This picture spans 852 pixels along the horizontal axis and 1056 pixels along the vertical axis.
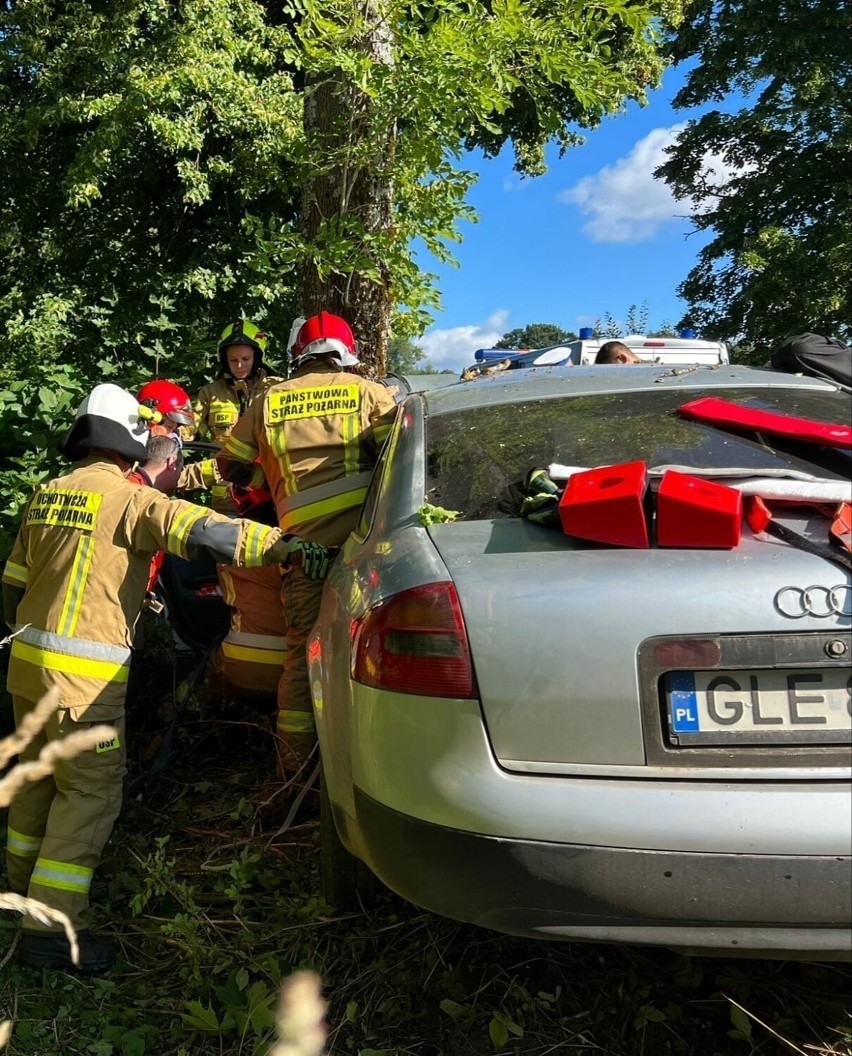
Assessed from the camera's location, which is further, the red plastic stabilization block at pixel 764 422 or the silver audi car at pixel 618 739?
the red plastic stabilization block at pixel 764 422

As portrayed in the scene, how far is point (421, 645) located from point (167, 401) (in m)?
3.57

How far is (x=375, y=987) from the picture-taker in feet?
7.86

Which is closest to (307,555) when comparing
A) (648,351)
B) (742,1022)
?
(742,1022)

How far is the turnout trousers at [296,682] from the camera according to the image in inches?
134

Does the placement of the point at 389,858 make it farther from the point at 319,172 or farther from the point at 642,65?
the point at 642,65

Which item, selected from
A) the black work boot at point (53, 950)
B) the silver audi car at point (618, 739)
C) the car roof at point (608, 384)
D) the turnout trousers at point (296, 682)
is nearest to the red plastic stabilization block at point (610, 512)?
the silver audi car at point (618, 739)

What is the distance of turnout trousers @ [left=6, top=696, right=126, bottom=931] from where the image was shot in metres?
2.74

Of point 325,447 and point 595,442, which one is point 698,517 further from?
point 325,447

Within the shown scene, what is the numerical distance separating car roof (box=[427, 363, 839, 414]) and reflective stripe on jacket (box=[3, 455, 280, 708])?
79 centimetres

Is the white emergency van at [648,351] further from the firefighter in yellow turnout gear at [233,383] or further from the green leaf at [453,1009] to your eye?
the green leaf at [453,1009]

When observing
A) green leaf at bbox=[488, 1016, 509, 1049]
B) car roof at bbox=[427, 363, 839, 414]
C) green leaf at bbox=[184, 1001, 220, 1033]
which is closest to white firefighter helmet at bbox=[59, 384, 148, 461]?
car roof at bbox=[427, 363, 839, 414]

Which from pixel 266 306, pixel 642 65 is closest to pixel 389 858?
pixel 266 306

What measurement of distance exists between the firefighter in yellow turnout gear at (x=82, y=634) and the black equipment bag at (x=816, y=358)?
2035 mm

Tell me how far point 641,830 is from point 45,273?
36.5 feet
